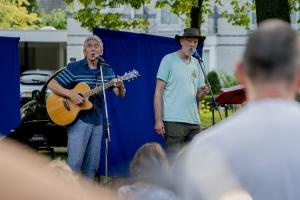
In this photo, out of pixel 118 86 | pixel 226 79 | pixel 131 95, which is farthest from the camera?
pixel 226 79

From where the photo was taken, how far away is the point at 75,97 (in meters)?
8.12

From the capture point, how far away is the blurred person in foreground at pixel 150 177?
11.2 feet

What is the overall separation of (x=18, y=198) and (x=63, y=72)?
666 cm

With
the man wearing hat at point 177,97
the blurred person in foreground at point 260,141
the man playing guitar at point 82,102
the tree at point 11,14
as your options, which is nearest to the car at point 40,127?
the man playing guitar at point 82,102

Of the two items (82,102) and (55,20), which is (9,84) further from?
(55,20)

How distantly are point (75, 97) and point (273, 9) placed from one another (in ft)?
13.5

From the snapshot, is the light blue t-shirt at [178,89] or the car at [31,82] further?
the car at [31,82]

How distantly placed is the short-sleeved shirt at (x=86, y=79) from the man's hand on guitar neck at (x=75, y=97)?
75mm

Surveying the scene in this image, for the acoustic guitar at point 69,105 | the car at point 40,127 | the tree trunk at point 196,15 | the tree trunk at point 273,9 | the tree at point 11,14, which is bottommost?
the car at point 40,127

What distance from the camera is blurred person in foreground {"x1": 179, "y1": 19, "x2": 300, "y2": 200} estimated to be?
7.21 ft

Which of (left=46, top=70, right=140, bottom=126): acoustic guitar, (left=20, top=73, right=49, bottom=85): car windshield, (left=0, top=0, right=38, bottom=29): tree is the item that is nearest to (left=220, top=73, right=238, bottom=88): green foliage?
(left=20, top=73, right=49, bottom=85): car windshield

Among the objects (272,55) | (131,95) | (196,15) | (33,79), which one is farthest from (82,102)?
(33,79)

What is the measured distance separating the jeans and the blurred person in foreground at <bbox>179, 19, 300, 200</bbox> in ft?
18.8

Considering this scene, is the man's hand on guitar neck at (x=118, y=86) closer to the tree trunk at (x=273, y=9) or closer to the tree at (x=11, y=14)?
the tree trunk at (x=273, y=9)
